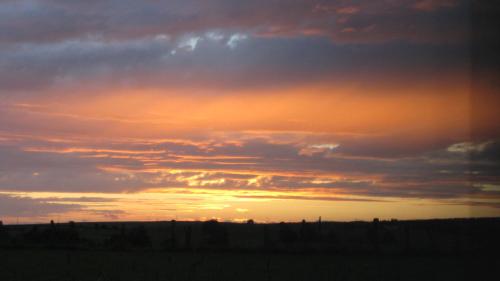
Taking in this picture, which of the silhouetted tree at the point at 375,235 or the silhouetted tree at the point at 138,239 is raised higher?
the silhouetted tree at the point at 375,235

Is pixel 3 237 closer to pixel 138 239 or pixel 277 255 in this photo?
pixel 138 239

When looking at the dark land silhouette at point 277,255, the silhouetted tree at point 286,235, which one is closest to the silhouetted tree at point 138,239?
the dark land silhouette at point 277,255

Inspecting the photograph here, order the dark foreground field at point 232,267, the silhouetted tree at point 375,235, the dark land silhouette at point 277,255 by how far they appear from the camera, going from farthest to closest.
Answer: the silhouetted tree at point 375,235, the dark land silhouette at point 277,255, the dark foreground field at point 232,267

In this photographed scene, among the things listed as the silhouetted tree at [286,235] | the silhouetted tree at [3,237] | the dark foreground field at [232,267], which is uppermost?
the silhouetted tree at [286,235]

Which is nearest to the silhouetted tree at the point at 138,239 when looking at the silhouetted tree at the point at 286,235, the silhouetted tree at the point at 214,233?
the silhouetted tree at the point at 214,233

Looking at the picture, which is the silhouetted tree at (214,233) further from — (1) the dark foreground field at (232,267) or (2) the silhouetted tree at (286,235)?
(1) the dark foreground field at (232,267)

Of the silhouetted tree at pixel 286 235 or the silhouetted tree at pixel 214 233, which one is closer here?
the silhouetted tree at pixel 286 235

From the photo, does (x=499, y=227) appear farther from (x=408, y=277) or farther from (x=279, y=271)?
(x=279, y=271)

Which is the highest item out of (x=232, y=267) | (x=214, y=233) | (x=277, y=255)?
(x=214, y=233)

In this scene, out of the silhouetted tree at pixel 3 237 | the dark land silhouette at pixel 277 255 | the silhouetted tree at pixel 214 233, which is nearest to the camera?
the dark land silhouette at pixel 277 255

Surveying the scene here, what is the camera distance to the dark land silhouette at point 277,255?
70.2ft

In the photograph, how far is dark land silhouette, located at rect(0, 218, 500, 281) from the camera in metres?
21.4

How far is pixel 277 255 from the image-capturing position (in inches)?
1222

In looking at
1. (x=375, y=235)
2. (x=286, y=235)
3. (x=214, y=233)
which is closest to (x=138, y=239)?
(x=214, y=233)
